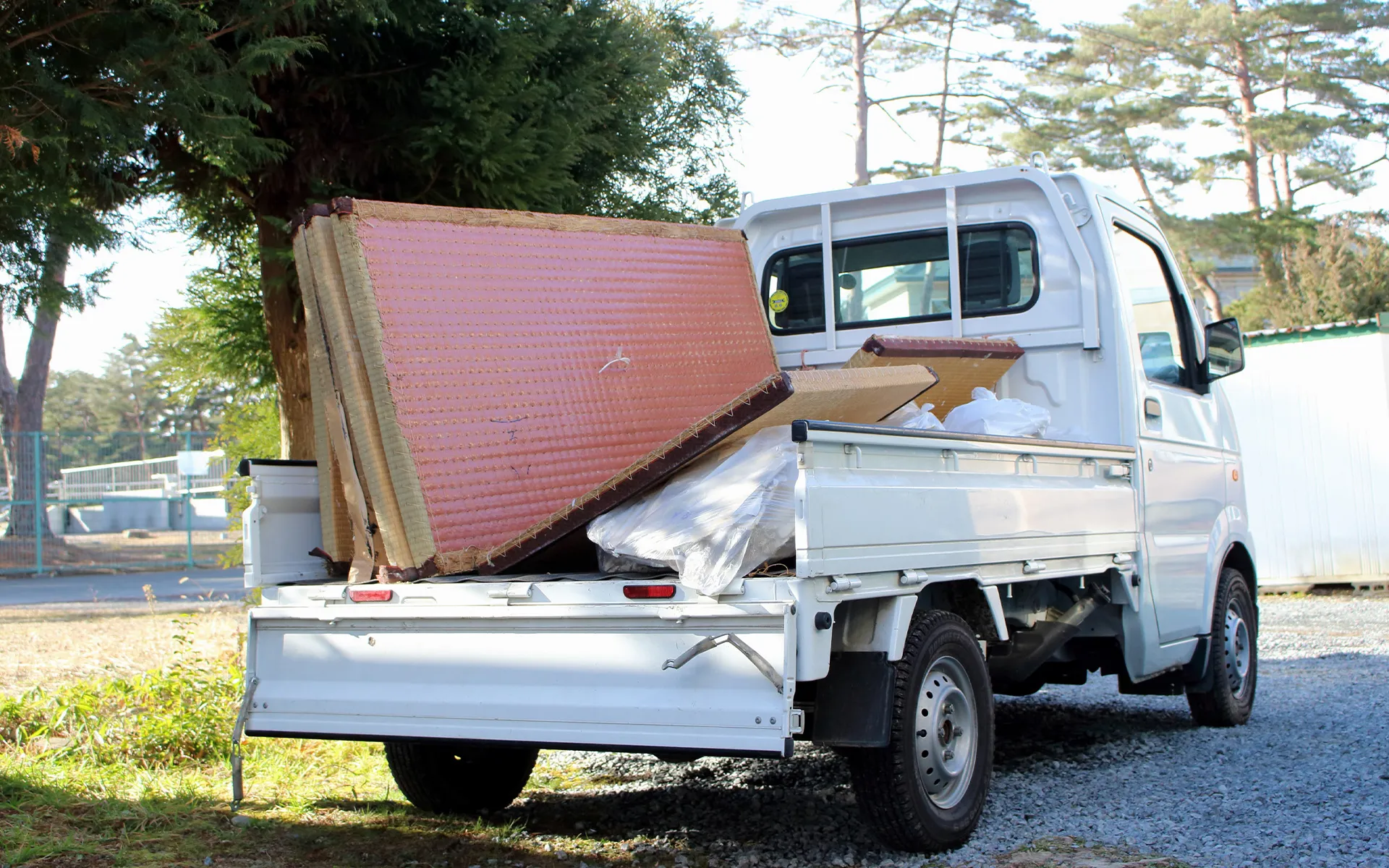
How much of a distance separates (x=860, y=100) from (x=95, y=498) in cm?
1772

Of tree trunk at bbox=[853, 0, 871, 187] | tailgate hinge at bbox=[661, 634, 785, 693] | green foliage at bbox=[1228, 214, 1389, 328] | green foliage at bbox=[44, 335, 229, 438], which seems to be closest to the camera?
tailgate hinge at bbox=[661, 634, 785, 693]

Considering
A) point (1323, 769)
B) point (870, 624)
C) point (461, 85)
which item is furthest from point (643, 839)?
point (461, 85)

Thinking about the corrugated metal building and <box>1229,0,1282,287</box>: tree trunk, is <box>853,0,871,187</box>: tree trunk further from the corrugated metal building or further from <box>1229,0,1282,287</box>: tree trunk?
the corrugated metal building

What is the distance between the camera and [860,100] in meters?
29.4

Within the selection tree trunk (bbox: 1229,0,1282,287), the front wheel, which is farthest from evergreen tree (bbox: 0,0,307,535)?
tree trunk (bbox: 1229,0,1282,287)

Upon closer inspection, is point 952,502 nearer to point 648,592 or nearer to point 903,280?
point 648,592

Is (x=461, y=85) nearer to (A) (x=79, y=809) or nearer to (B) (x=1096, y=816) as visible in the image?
(A) (x=79, y=809)

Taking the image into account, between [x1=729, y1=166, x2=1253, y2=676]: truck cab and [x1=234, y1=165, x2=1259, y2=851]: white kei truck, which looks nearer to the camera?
[x1=234, y1=165, x2=1259, y2=851]: white kei truck

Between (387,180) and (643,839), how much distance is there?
4445 millimetres

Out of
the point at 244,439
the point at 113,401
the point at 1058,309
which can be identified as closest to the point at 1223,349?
the point at 1058,309

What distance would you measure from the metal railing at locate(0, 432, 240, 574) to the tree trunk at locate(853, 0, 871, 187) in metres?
14.7

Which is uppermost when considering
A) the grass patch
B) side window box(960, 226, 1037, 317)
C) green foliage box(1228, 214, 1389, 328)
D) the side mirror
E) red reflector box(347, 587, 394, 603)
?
green foliage box(1228, 214, 1389, 328)

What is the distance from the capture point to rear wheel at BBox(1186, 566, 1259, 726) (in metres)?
6.84

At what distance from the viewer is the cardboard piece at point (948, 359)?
520cm
